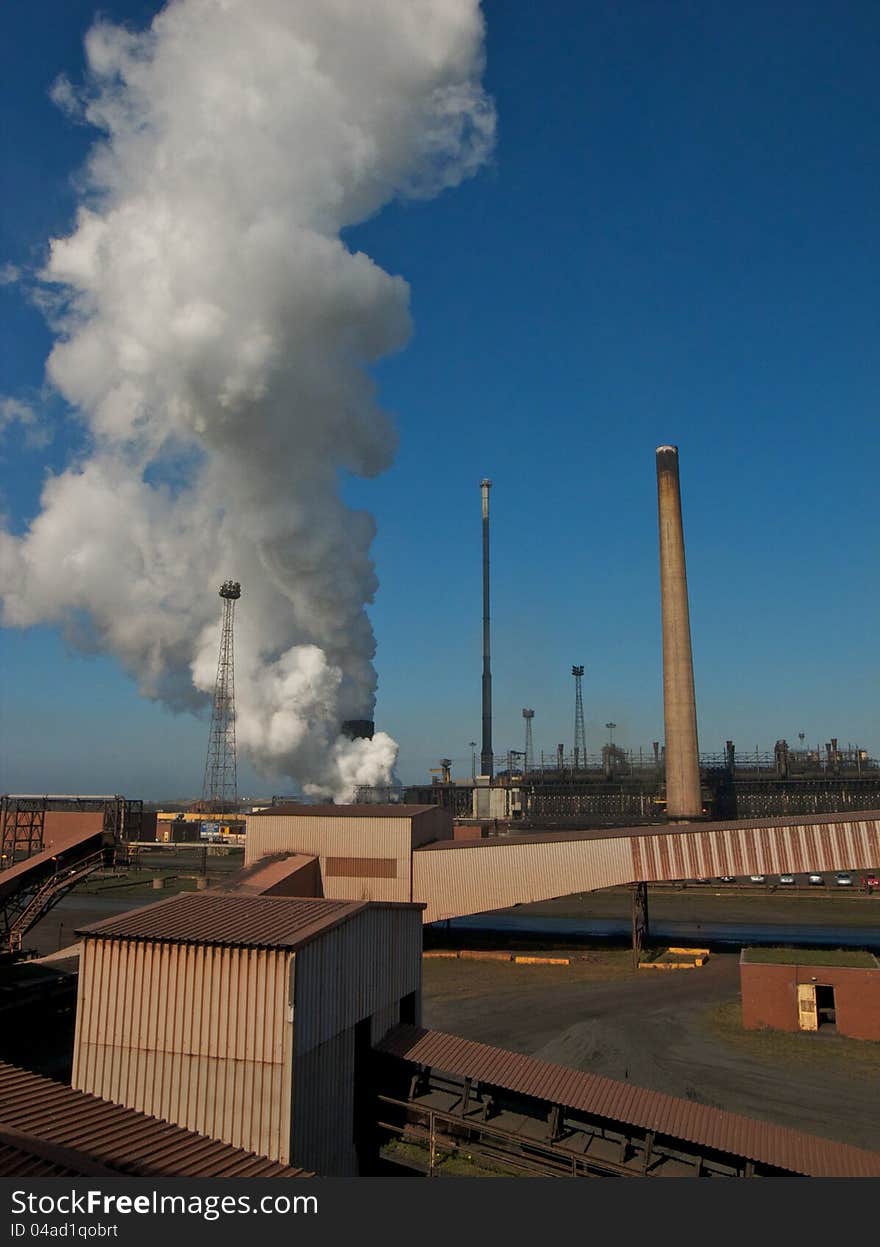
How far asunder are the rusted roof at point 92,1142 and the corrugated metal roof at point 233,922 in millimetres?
4217

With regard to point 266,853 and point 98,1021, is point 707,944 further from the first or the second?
point 98,1021

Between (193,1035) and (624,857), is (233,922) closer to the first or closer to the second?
(193,1035)

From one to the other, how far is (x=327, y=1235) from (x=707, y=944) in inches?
1611

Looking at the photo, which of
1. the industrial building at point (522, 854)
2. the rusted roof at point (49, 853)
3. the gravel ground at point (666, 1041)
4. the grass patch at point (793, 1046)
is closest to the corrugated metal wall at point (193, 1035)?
the gravel ground at point (666, 1041)

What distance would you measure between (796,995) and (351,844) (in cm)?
2288

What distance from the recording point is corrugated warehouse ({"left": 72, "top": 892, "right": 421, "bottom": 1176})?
51.8 feet

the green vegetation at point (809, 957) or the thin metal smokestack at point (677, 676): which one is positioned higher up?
the thin metal smokestack at point (677, 676)

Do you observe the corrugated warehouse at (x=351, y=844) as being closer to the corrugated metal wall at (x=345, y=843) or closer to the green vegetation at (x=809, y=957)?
the corrugated metal wall at (x=345, y=843)

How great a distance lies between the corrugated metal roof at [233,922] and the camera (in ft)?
55.1

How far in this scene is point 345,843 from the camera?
43.9 m

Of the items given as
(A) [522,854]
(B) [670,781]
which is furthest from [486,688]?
(A) [522,854]

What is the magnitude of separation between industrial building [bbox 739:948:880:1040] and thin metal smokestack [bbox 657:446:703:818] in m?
45.9

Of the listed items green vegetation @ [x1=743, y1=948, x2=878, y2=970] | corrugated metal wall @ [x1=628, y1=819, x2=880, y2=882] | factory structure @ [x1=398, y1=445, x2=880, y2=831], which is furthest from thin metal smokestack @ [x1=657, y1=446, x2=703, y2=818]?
green vegetation @ [x1=743, y1=948, x2=878, y2=970]

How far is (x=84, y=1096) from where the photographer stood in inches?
500
